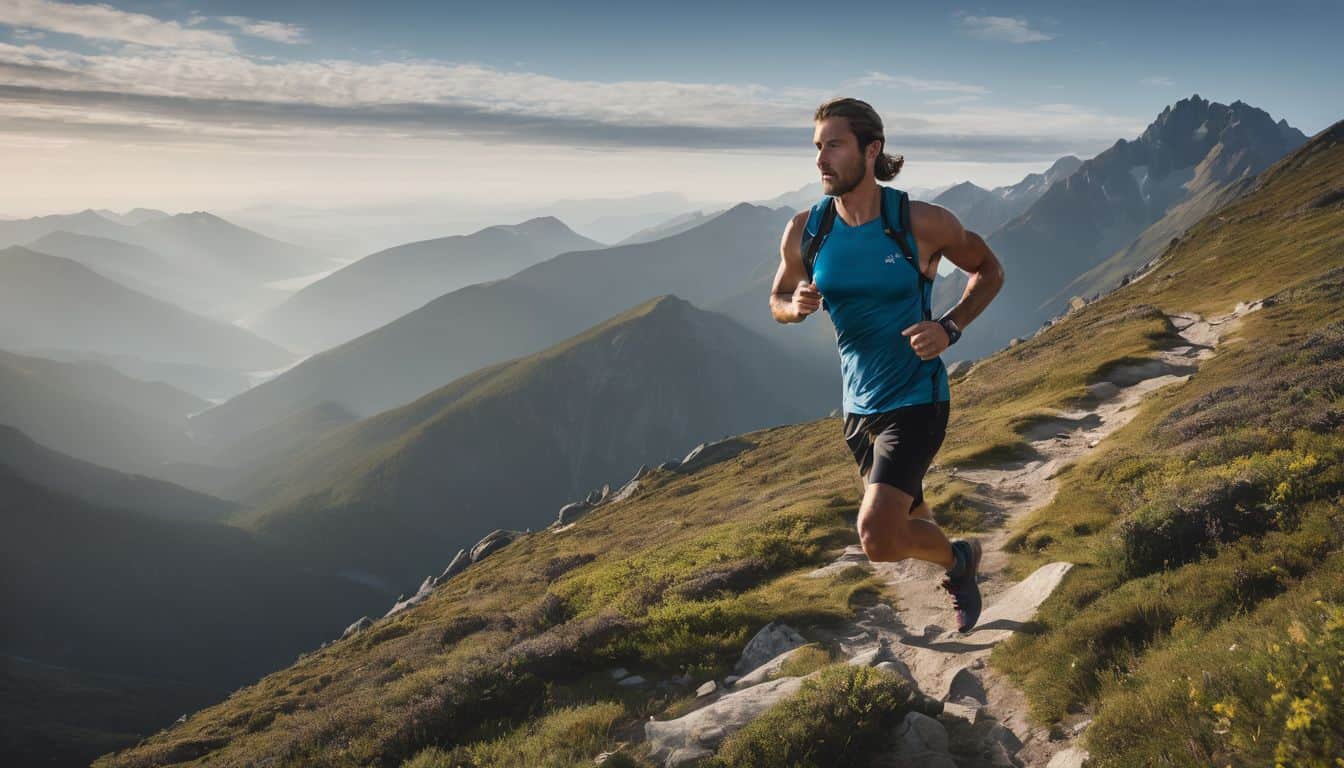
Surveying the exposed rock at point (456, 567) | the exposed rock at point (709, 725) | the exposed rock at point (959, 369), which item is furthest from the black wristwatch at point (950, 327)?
the exposed rock at point (456, 567)

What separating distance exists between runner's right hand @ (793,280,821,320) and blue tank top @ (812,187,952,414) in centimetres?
13

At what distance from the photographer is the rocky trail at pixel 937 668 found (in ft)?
24.0

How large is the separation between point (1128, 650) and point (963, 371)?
78.0 meters

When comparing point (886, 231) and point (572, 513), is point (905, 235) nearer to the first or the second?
point (886, 231)

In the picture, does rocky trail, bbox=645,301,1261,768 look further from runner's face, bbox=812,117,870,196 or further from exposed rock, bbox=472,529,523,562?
exposed rock, bbox=472,529,523,562

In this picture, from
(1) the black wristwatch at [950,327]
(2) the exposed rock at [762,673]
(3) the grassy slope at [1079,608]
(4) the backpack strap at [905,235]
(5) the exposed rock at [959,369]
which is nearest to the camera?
(3) the grassy slope at [1079,608]

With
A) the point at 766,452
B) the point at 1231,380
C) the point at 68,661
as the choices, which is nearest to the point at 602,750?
the point at 1231,380

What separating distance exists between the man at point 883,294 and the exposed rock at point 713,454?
3139 inches

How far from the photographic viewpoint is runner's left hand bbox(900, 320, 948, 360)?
6859 mm

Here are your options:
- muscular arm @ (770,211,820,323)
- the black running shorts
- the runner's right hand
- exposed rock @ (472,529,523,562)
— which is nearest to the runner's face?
muscular arm @ (770,211,820,323)

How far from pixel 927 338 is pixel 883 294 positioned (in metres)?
0.78

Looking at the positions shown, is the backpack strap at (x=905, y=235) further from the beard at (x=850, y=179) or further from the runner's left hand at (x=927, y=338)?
the runner's left hand at (x=927, y=338)

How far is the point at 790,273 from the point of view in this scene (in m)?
8.61

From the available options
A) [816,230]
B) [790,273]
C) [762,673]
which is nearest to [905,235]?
[816,230]
